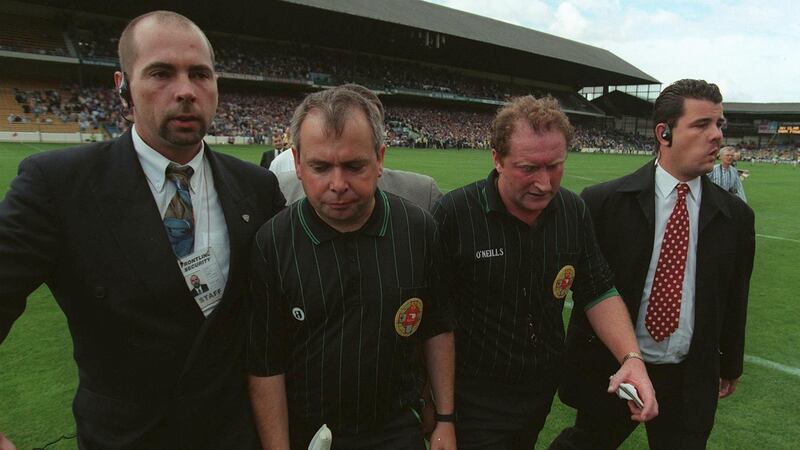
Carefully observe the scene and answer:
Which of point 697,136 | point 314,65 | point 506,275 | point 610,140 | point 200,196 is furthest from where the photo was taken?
point 610,140

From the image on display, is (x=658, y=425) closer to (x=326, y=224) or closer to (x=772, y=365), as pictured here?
(x=326, y=224)

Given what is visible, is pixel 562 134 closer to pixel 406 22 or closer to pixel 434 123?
pixel 406 22

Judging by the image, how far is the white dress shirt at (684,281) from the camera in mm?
2674

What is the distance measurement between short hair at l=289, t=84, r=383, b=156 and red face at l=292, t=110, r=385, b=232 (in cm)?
2

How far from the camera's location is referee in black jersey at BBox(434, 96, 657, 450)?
7.46 feet

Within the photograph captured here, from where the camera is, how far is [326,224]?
1.91 m

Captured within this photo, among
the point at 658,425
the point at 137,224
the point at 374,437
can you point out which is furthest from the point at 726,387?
the point at 137,224

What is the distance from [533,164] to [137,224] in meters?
1.55

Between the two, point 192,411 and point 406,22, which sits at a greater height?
point 406,22

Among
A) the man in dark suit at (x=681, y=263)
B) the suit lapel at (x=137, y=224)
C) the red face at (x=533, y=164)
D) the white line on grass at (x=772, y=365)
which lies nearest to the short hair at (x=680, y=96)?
the man in dark suit at (x=681, y=263)

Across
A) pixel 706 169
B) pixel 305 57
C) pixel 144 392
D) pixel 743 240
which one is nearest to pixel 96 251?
pixel 144 392

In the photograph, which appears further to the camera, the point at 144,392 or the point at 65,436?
the point at 65,436

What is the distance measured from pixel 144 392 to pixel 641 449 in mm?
3272

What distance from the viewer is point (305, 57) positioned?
46656 millimetres
